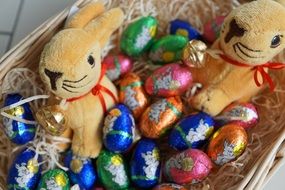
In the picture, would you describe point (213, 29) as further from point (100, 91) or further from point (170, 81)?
point (100, 91)

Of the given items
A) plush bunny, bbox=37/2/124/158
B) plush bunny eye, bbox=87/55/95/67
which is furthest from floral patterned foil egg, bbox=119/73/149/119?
plush bunny eye, bbox=87/55/95/67

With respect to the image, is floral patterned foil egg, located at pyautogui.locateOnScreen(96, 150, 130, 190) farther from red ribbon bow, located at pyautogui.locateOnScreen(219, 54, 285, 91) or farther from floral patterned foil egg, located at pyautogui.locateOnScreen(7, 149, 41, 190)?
red ribbon bow, located at pyautogui.locateOnScreen(219, 54, 285, 91)

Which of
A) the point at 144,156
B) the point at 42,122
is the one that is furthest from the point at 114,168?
the point at 42,122

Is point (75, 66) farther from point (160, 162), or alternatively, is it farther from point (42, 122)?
point (160, 162)

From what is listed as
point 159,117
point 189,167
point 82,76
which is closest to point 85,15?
point 82,76

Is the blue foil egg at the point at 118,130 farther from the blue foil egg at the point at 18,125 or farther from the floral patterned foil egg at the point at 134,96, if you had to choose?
the blue foil egg at the point at 18,125

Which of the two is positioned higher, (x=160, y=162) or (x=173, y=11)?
(x=173, y=11)
